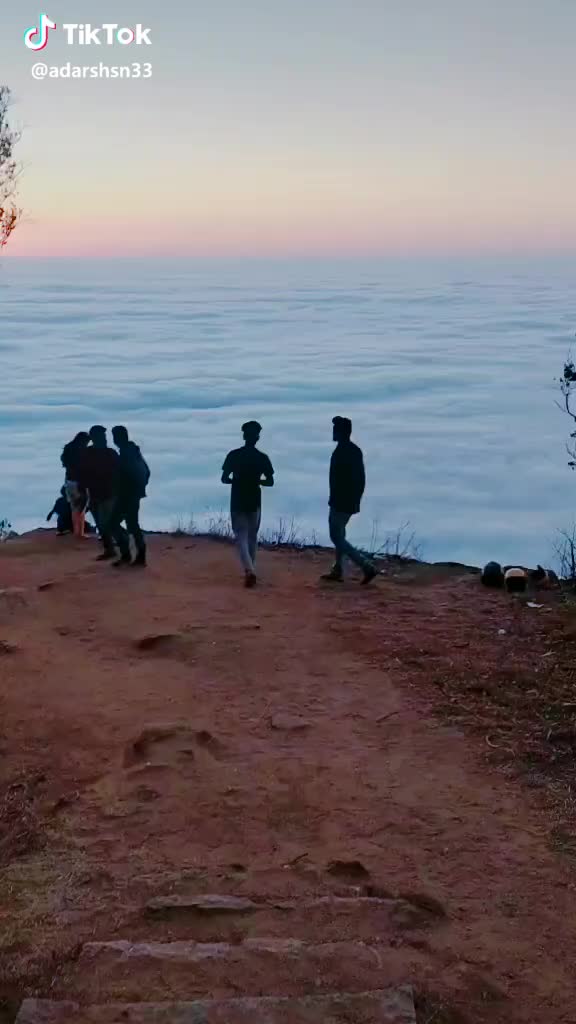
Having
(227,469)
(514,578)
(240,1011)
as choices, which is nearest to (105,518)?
(227,469)

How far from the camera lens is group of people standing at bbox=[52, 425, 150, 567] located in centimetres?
823

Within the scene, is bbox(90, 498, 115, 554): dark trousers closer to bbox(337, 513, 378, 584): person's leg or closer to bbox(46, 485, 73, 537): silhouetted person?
bbox(46, 485, 73, 537): silhouetted person

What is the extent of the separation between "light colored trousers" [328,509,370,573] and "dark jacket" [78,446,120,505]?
2.08 meters

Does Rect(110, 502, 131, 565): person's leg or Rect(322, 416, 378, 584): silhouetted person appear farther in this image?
Rect(110, 502, 131, 565): person's leg

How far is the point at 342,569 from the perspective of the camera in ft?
27.5

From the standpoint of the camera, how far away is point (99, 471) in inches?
335

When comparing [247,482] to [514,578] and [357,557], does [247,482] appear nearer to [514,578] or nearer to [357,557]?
[357,557]

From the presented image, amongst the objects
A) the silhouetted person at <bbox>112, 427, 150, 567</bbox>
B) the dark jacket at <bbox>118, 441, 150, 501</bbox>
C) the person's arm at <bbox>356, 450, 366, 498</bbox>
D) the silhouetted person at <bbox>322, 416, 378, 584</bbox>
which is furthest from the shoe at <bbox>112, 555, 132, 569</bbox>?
the person's arm at <bbox>356, 450, 366, 498</bbox>

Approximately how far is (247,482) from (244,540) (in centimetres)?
60

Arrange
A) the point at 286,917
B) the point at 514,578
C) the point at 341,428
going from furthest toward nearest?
the point at 514,578
the point at 341,428
the point at 286,917

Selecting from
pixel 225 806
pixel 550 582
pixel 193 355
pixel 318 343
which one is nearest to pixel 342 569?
pixel 550 582

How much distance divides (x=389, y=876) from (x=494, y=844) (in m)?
0.55

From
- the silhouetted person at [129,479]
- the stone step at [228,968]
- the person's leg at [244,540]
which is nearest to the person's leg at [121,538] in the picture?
the silhouetted person at [129,479]

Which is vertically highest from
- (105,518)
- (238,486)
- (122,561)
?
(238,486)
